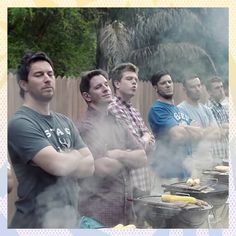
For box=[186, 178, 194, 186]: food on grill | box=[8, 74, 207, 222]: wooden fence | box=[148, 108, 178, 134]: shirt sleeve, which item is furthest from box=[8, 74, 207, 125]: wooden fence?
box=[186, 178, 194, 186]: food on grill

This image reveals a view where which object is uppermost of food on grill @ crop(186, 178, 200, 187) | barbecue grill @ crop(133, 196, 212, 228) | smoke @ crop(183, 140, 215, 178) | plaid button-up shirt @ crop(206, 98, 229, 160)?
plaid button-up shirt @ crop(206, 98, 229, 160)

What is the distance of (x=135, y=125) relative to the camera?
443cm

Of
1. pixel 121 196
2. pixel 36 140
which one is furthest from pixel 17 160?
pixel 121 196

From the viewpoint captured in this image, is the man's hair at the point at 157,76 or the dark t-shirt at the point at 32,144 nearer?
the dark t-shirt at the point at 32,144

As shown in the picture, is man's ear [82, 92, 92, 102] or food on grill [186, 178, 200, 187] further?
food on grill [186, 178, 200, 187]

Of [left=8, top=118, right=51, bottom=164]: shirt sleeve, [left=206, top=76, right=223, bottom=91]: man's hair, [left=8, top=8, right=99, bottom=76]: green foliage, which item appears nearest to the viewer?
[left=8, top=118, right=51, bottom=164]: shirt sleeve

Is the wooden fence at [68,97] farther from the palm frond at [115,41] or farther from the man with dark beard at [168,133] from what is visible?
the palm frond at [115,41]

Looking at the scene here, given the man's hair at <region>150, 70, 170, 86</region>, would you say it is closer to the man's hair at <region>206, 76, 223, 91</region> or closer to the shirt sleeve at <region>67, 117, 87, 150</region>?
the man's hair at <region>206, 76, 223, 91</region>

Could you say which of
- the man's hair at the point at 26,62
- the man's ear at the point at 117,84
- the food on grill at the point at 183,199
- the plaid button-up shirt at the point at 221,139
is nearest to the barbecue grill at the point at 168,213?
the food on grill at the point at 183,199

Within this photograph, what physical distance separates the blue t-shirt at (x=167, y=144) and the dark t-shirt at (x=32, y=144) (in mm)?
576

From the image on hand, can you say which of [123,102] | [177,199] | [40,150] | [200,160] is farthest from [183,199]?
[40,150]

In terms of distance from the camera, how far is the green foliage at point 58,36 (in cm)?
432

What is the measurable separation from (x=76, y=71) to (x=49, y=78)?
0.20 m

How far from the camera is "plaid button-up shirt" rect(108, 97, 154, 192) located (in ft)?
14.5
